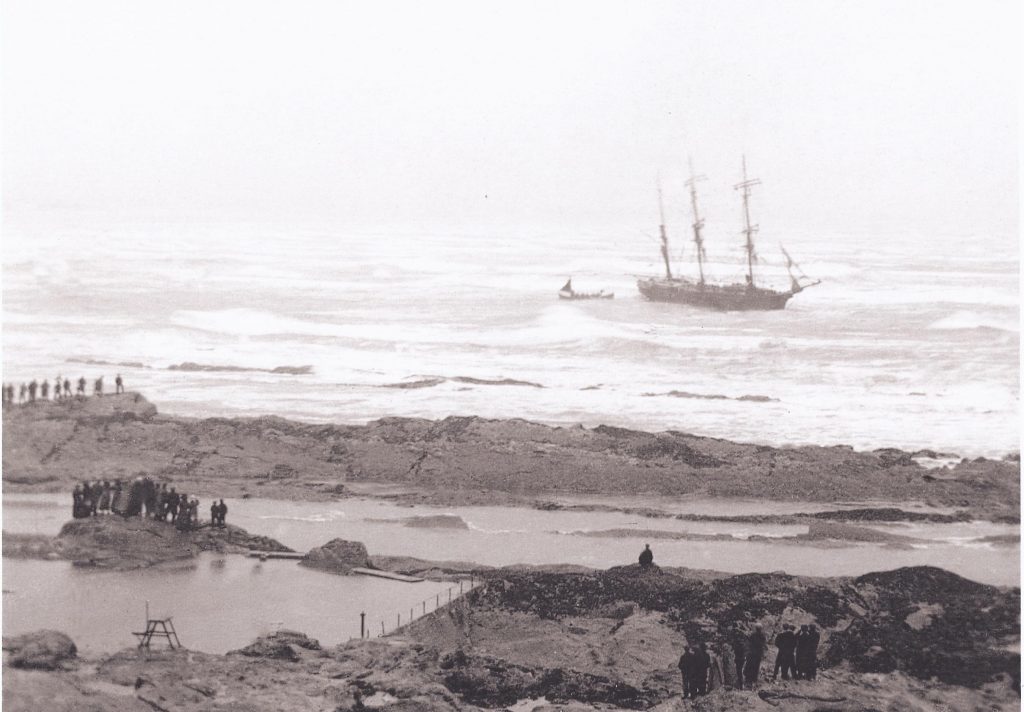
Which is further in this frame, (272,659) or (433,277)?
(433,277)

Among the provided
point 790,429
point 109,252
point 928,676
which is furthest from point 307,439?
point 928,676

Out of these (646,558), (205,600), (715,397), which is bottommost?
(205,600)

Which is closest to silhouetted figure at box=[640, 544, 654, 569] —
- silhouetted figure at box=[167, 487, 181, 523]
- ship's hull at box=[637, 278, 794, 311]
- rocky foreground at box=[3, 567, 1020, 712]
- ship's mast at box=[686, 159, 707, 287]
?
rocky foreground at box=[3, 567, 1020, 712]

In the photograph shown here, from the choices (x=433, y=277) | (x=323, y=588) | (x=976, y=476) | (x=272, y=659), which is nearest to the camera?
(x=272, y=659)

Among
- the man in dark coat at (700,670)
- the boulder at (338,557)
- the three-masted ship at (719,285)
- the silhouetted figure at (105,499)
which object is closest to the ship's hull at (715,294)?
the three-masted ship at (719,285)

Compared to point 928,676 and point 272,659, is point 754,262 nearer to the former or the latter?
point 928,676

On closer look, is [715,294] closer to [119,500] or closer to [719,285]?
[719,285]

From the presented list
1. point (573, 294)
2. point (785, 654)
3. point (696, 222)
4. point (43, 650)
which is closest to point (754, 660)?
point (785, 654)
